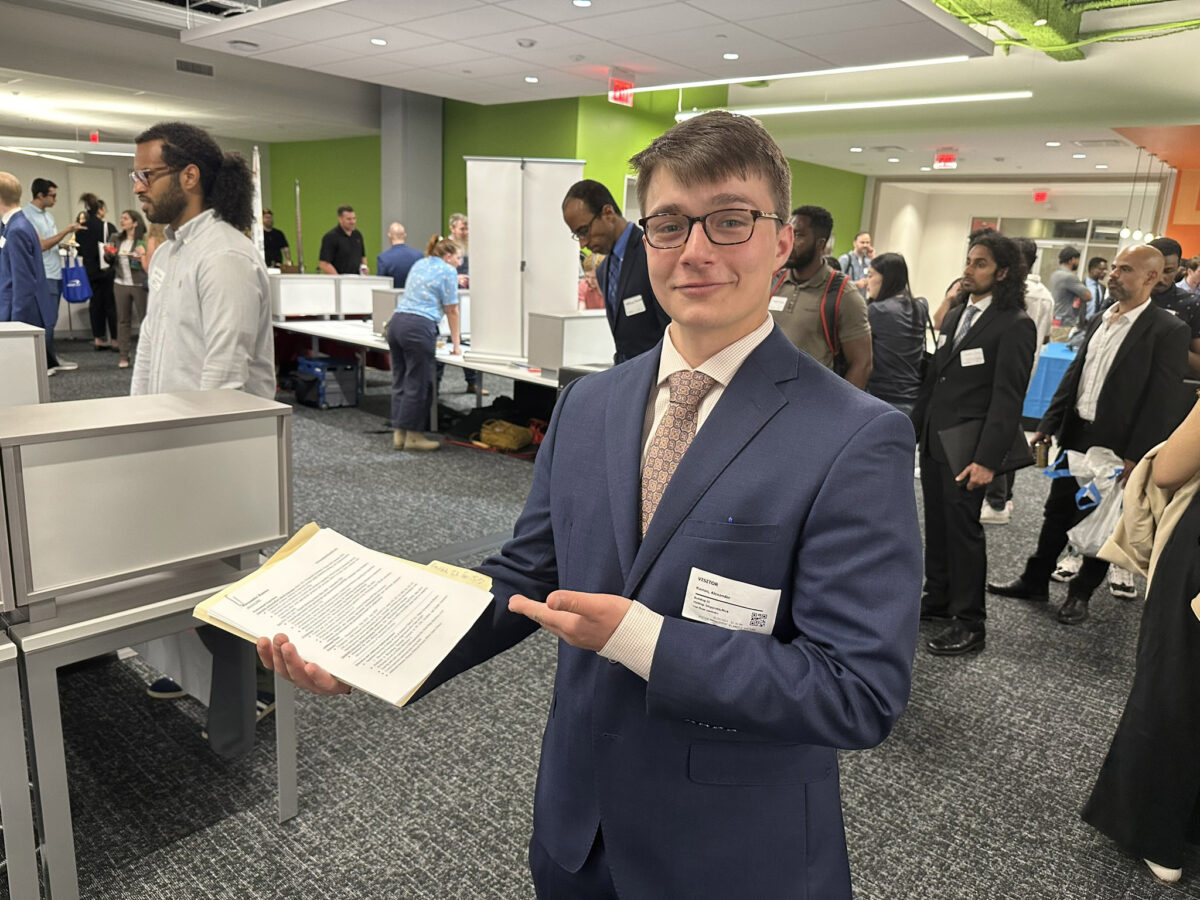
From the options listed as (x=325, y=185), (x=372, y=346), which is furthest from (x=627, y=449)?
(x=325, y=185)

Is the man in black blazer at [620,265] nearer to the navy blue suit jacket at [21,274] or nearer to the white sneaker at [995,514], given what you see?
the white sneaker at [995,514]

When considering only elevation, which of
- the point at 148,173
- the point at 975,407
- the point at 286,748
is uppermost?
the point at 148,173

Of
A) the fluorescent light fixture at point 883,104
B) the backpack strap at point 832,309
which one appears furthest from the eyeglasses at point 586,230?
the fluorescent light fixture at point 883,104

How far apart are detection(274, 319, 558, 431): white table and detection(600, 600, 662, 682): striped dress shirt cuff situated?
440cm

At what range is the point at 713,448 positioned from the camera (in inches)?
32.3

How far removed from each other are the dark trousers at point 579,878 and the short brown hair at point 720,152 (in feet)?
2.40

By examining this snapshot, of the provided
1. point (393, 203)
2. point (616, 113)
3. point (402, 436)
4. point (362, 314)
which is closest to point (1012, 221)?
point (616, 113)

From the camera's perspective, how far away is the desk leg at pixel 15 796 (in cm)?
142

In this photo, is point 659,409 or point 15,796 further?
point 15,796

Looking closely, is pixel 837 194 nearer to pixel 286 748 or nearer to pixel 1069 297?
pixel 1069 297

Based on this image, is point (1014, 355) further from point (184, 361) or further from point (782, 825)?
point (184, 361)

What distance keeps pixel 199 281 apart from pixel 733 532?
1912mm

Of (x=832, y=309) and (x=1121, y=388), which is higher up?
(x=832, y=309)

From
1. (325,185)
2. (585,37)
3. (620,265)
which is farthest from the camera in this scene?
(325,185)
